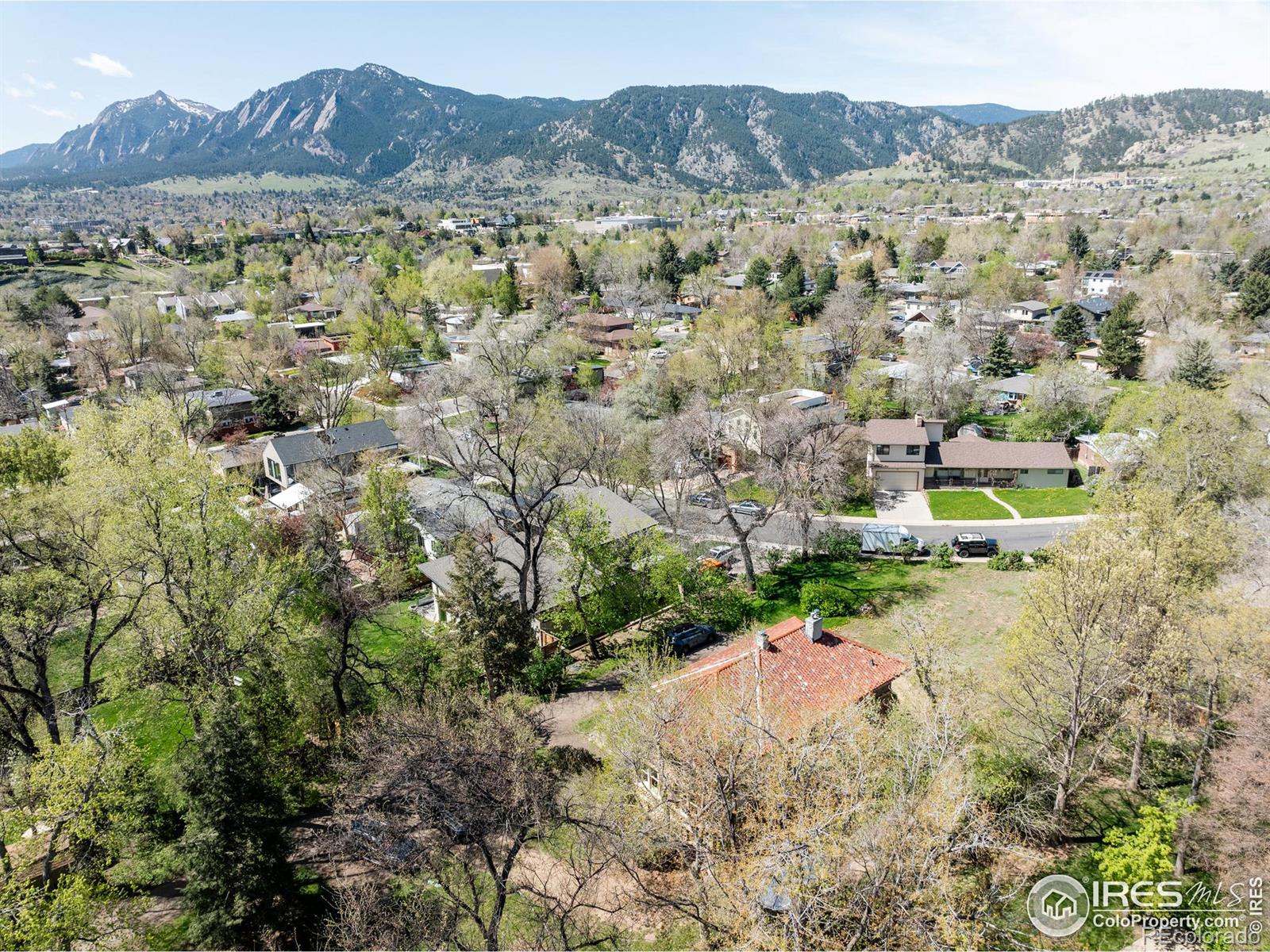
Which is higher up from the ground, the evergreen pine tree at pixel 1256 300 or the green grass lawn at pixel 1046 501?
the evergreen pine tree at pixel 1256 300

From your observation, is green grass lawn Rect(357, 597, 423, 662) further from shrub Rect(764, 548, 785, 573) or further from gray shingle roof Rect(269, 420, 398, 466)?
shrub Rect(764, 548, 785, 573)

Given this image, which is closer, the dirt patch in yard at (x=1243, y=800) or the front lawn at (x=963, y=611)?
the dirt patch in yard at (x=1243, y=800)

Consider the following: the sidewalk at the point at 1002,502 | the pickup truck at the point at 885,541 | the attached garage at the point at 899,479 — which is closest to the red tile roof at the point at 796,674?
the pickup truck at the point at 885,541

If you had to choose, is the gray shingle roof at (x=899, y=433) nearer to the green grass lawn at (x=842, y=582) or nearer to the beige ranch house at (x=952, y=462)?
the beige ranch house at (x=952, y=462)

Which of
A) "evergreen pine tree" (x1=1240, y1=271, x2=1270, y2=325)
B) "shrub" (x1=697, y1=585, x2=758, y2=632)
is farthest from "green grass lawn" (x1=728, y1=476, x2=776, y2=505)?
"evergreen pine tree" (x1=1240, y1=271, x2=1270, y2=325)

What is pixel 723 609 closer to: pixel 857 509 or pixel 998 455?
pixel 857 509

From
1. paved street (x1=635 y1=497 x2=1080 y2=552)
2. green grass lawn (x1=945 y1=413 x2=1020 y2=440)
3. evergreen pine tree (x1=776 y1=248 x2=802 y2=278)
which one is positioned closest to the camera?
paved street (x1=635 y1=497 x2=1080 y2=552)
